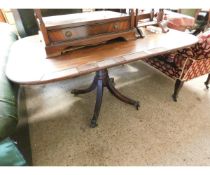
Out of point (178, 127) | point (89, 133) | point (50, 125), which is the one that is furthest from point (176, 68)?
point (50, 125)

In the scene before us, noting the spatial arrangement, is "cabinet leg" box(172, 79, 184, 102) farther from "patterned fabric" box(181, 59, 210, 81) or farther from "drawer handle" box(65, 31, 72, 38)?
"drawer handle" box(65, 31, 72, 38)

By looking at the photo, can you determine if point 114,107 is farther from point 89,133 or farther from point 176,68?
point 176,68

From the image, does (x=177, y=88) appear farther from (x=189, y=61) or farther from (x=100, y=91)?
(x=100, y=91)

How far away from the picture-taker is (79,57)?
3.64ft

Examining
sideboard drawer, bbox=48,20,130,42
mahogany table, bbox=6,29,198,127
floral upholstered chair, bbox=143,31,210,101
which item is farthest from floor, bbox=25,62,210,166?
sideboard drawer, bbox=48,20,130,42

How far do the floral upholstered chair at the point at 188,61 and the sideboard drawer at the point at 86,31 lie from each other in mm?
627

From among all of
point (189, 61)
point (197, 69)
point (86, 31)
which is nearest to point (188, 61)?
point (189, 61)

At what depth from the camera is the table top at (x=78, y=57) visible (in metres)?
0.93

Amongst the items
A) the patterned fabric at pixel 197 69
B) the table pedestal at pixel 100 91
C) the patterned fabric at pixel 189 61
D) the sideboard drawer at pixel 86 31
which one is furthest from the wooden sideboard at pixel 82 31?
the patterned fabric at pixel 197 69

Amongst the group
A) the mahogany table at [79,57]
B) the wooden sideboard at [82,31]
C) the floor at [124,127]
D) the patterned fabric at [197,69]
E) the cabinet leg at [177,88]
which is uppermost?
the wooden sideboard at [82,31]

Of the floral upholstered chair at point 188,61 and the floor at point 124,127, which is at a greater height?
the floral upholstered chair at point 188,61

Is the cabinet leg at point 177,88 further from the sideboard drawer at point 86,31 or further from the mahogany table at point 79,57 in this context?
the sideboard drawer at point 86,31

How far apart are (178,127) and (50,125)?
45.9 inches

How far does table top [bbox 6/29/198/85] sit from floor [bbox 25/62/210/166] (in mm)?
706
